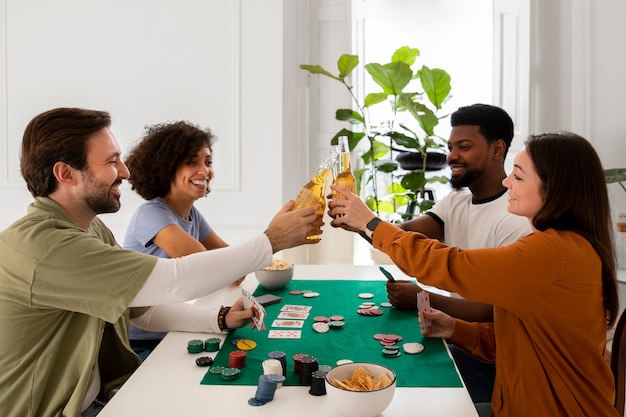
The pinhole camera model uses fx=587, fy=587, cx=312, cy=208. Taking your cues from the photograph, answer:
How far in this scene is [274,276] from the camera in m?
2.04

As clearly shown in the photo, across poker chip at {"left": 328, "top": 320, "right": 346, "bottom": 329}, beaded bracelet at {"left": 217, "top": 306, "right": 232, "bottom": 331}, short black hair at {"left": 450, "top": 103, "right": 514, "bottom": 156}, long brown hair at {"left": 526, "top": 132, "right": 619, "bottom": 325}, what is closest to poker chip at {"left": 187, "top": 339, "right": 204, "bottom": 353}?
beaded bracelet at {"left": 217, "top": 306, "right": 232, "bottom": 331}

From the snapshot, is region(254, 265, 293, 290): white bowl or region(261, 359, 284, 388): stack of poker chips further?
region(254, 265, 293, 290): white bowl

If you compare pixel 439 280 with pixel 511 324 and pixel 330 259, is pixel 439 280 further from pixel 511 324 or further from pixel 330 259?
pixel 330 259

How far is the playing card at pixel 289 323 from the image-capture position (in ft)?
5.37

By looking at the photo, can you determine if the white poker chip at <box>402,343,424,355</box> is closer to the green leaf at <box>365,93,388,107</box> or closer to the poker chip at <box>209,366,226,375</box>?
the poker chip at <box>209,366,226,375</box>

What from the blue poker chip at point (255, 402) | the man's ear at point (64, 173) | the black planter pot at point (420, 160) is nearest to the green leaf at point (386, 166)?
the black planter pot at point (420, 160)

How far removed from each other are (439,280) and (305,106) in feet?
10.4

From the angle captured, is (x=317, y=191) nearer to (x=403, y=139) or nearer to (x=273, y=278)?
(x=273, y=278)

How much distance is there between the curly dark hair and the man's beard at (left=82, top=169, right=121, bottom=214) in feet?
2.65

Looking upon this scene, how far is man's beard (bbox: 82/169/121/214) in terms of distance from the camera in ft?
4.89

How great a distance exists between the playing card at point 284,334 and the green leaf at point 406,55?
112 inches

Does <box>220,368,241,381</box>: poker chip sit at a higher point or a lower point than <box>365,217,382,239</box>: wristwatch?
lower

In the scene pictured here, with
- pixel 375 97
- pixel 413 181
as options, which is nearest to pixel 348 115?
pixel 375 97

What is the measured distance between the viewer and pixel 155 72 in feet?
13.6
